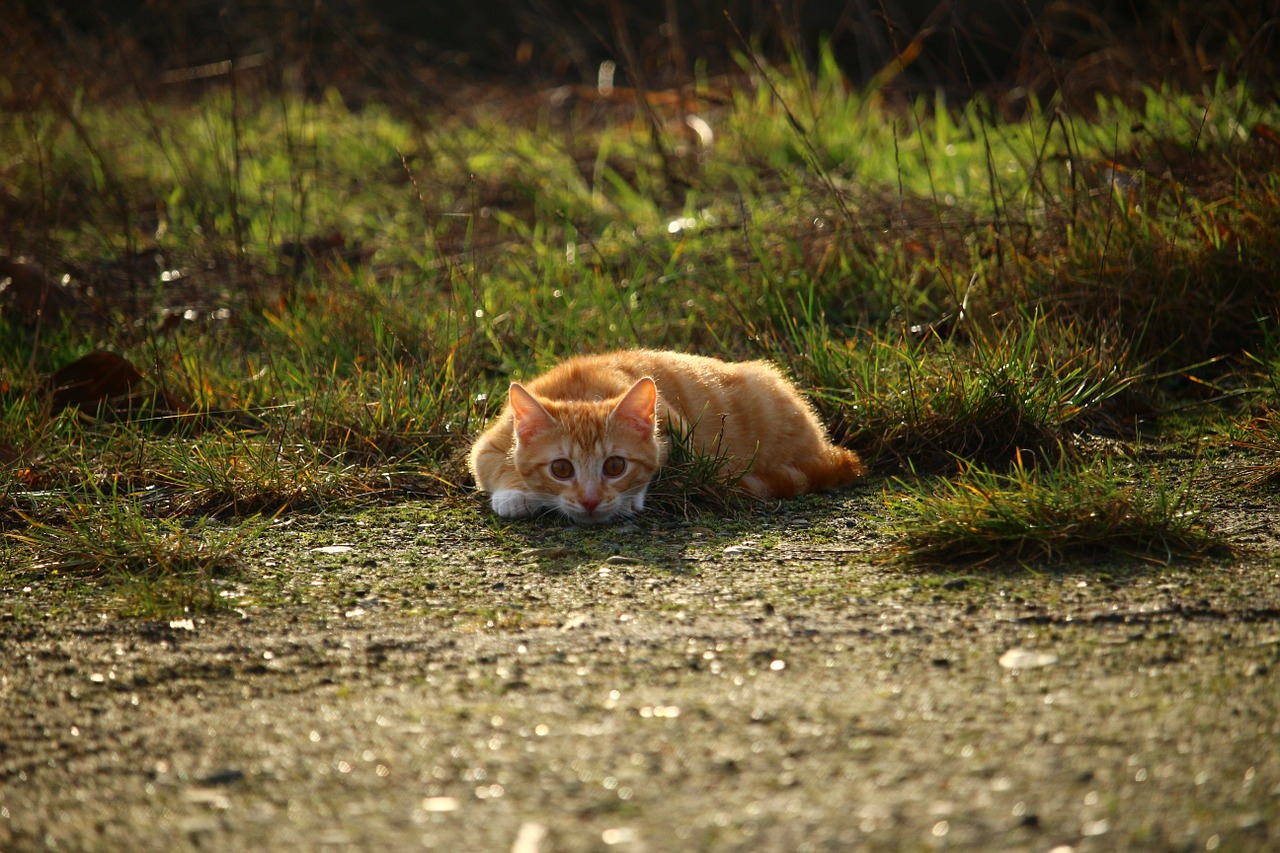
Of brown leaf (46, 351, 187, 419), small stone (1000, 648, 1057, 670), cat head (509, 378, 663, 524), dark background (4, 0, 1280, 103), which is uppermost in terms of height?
dark background (4, 0, 1280, 103)

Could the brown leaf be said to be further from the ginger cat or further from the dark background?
the dark background

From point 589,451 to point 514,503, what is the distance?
266 millimetres

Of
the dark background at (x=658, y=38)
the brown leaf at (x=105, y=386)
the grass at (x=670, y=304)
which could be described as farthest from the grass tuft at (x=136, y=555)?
the dark background at (x=658, y=38)

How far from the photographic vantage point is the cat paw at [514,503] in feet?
11.0

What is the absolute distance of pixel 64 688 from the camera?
2.22m

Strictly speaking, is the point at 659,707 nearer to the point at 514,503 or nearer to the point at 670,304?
the point at 514,503

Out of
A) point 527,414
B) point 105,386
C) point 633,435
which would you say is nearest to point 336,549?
point 527,414

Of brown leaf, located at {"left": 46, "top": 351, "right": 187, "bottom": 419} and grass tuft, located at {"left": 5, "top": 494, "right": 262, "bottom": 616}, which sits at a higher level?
brown leaf, located at {"left": 46, "top": 351, "right": 187, "bottom": 419}

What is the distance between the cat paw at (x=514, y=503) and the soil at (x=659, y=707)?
1.26 feet

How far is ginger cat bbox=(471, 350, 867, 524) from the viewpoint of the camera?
3322 millimetres

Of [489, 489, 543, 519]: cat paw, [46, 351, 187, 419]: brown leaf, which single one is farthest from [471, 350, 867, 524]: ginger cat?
[46, 351, 187, 419]: brown leaf

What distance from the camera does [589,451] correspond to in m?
3.31

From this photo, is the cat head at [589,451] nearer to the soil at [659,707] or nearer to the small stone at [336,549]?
the soil at [659,707]

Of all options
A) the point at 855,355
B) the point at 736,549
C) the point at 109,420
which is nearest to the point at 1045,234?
the point at 855,355
